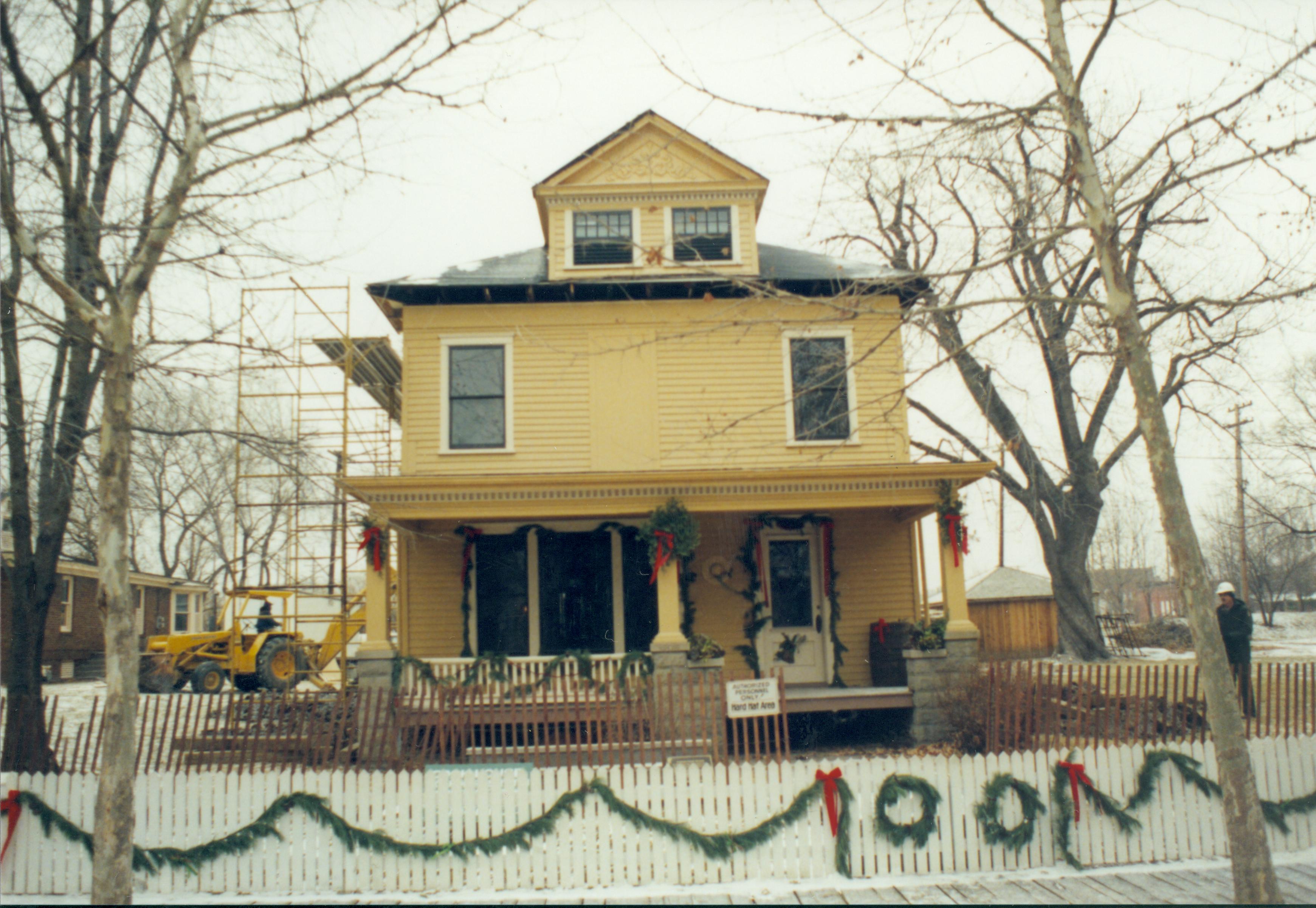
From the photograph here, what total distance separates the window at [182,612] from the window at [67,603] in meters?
9.50

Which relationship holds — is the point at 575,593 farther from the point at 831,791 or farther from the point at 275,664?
the point at 275,664

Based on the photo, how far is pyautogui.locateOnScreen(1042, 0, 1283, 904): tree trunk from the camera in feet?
18.8

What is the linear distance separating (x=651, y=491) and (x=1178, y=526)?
702 cm

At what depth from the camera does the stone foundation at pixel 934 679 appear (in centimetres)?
1175

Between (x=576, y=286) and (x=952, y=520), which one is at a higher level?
(x=576, y=286)

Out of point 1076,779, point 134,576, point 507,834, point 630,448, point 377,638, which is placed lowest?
point 507,834

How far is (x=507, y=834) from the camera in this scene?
270 inches

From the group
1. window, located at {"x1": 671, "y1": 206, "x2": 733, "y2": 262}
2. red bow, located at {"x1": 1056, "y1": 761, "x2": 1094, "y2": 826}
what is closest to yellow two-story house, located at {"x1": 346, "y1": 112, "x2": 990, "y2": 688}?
window, located at {"x1": 671, "y1": 206, "x2": 733, "y2": 262}

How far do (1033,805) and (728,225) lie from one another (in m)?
10.5

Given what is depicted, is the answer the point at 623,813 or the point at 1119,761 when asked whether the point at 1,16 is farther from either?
the point at 1119,761

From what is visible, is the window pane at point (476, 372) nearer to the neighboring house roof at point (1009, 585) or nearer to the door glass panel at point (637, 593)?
the door glass panel at point (637, 593)

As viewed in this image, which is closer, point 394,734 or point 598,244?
point 394,734

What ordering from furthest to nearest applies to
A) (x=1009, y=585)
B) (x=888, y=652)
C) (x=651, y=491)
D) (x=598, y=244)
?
1. (x=1009, y=585)
2. (x=598, y=244)
3. (x=888, y=652)
4. (x=651, y=491)

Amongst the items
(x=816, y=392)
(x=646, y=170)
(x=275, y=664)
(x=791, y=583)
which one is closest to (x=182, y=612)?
(x=275, y=664)
